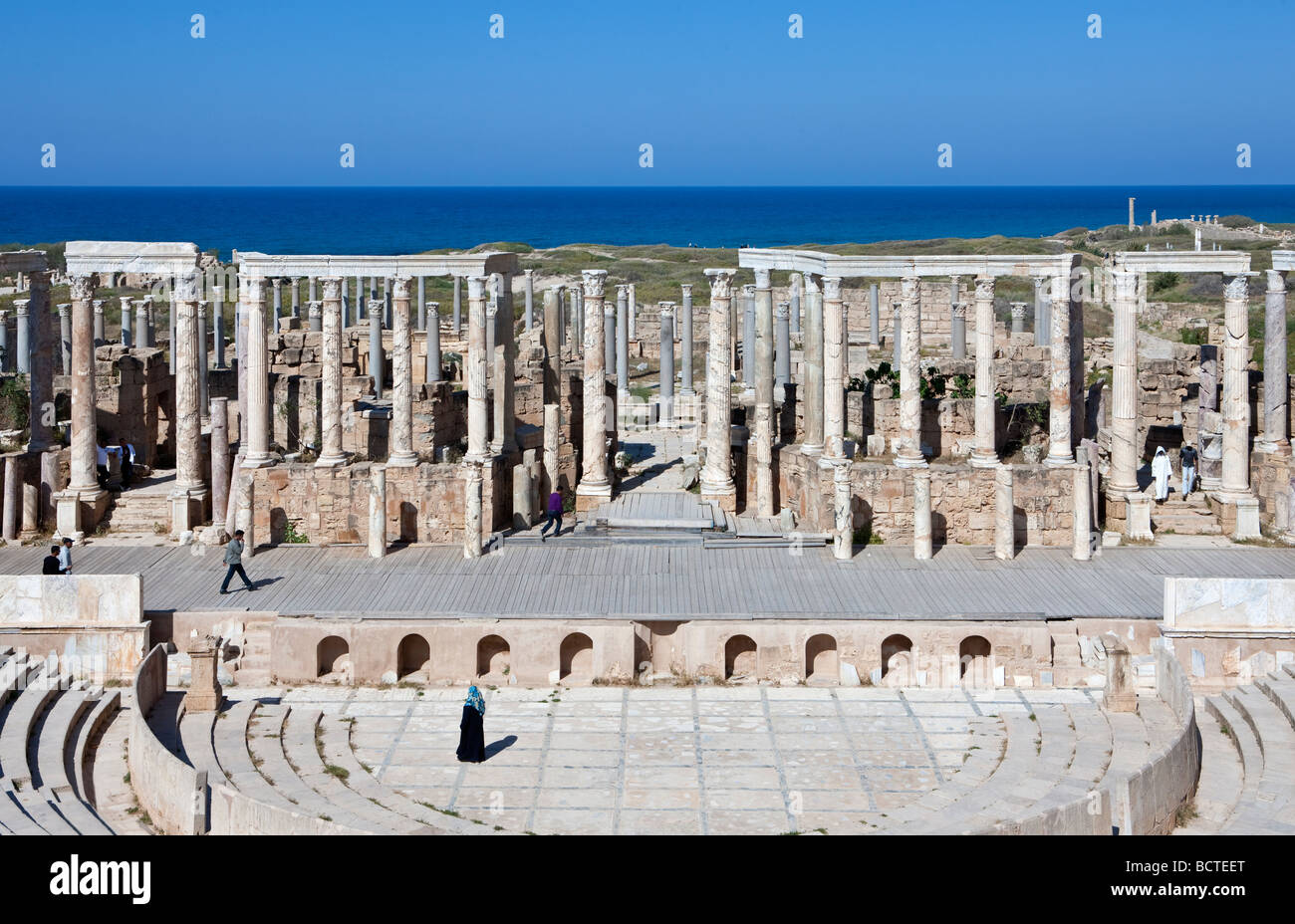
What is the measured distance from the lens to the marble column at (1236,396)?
2986 centimetres

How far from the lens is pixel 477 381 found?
30.0 m

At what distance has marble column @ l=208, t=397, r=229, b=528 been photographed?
30.2m

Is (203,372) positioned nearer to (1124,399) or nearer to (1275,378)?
(1124,399)

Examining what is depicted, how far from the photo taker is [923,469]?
93.9ft

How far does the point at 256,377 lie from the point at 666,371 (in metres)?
16.0

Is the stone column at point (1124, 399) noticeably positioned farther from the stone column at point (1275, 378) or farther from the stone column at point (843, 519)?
the stone column at point (843, 519)

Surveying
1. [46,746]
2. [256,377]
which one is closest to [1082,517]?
[256,377]

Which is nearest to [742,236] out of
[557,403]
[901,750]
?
[557,403]

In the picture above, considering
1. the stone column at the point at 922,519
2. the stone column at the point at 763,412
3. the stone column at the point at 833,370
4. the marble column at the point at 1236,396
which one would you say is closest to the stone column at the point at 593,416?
the stone column at the point at 763,412

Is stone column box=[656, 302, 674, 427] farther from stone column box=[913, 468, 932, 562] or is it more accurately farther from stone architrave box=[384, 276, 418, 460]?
stone column box=[913, 468, 932, 562]

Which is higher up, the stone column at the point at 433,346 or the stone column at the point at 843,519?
the stone column at the point at 433,346

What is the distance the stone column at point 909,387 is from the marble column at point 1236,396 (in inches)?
216
